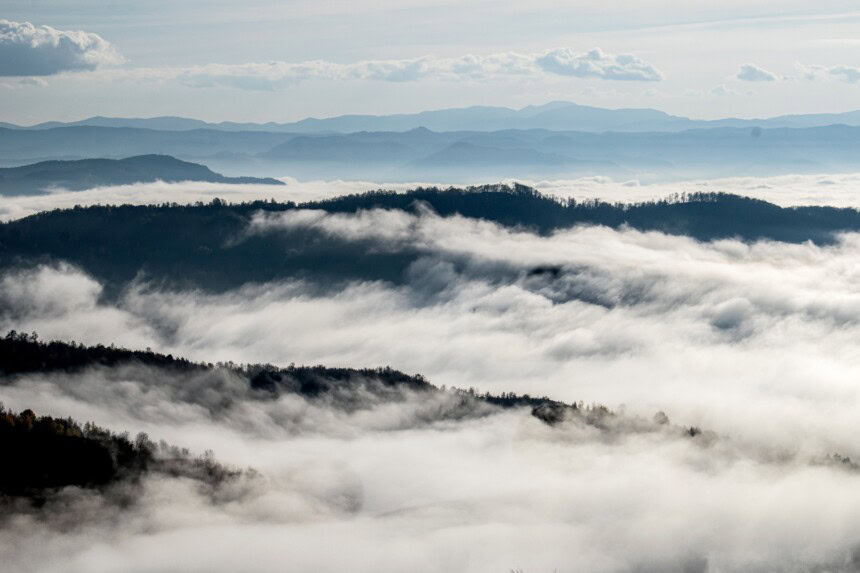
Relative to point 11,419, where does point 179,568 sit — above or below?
below

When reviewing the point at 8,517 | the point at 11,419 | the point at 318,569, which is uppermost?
the point at 11,419

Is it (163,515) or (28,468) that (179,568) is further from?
(28,468)

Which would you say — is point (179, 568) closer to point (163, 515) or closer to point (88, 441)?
point (163, 515)

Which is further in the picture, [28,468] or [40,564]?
[28,468]

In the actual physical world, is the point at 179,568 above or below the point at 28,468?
below

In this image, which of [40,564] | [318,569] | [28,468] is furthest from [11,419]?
[318,569]

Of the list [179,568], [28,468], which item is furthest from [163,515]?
[28,468]

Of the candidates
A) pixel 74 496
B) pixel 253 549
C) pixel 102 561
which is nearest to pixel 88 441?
pixel 74 496

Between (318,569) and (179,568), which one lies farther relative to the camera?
(318,569)
